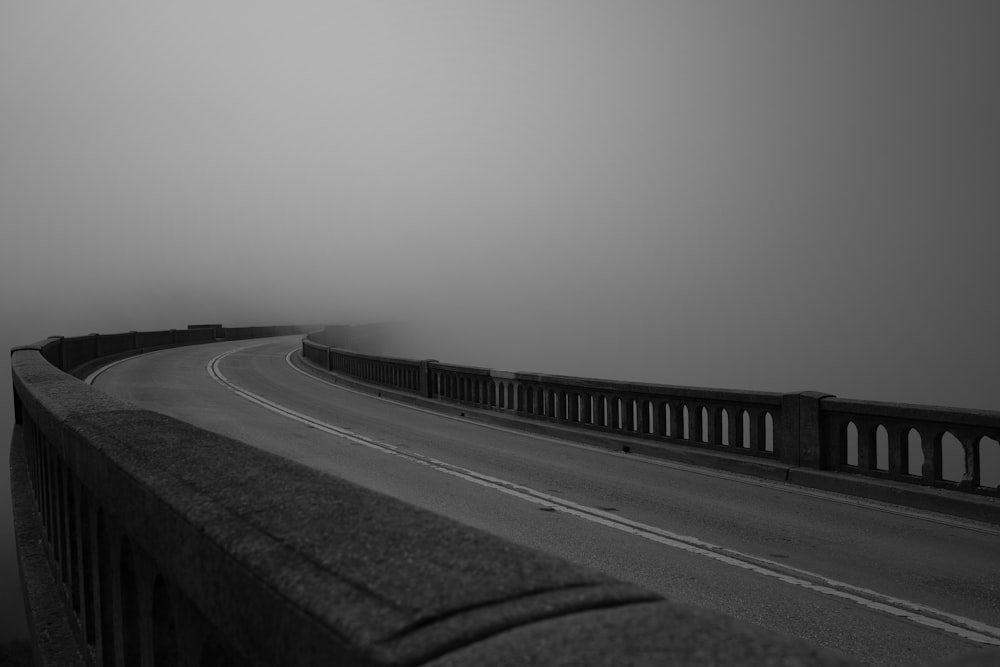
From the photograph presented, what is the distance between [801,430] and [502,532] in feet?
16.2

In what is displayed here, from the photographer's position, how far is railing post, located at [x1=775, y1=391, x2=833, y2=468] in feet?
35.9

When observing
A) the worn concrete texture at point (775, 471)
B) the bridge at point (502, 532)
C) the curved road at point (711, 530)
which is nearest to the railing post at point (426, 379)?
the bridge at point (502, 532)

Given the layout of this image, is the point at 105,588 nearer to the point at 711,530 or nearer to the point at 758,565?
the point at 758,565

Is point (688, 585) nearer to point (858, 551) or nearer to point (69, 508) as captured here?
point (858, 551)

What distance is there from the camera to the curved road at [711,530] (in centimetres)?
592

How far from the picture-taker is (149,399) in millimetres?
20609

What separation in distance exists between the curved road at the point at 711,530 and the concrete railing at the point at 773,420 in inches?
24.3

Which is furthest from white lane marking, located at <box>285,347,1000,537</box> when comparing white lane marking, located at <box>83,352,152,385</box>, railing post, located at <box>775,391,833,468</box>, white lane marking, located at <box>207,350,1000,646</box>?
white lane marking, located at <box>83,352,152,385</box>

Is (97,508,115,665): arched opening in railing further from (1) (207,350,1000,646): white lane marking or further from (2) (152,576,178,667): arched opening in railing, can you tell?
(1) (207,350,1000,646): white lane marking

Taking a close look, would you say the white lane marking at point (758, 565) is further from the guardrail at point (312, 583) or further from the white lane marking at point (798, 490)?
the guardrail at point (312, 583)

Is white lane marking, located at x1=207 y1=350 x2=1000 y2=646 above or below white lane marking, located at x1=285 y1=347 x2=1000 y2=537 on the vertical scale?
above

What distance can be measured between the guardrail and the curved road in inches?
162

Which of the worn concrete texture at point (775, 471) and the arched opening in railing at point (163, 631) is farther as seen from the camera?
the worn concrete texture at point (775, 471)

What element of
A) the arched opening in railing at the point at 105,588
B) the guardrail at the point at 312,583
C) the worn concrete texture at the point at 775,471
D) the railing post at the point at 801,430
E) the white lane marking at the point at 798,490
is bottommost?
the white lane marking at the point at 798,490
